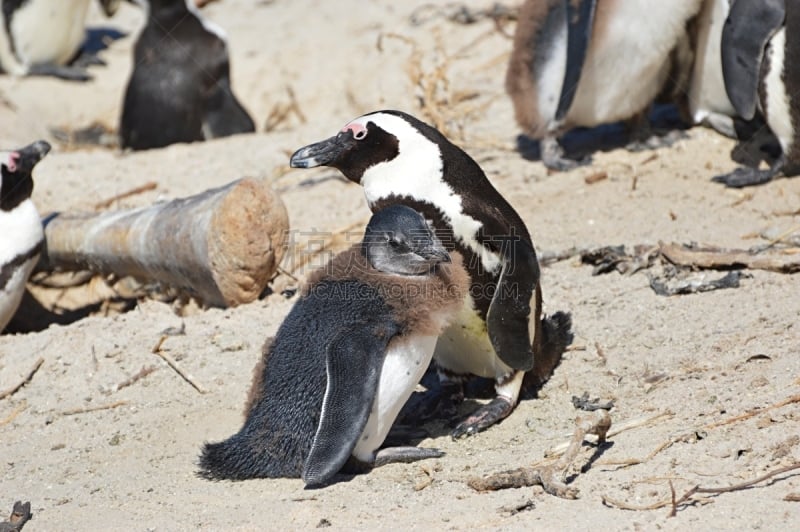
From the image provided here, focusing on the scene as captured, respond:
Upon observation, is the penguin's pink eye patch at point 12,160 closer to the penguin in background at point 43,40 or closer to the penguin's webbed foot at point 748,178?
the penguin's webbed foot at point 748,178

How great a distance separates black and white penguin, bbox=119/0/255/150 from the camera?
23.7ft

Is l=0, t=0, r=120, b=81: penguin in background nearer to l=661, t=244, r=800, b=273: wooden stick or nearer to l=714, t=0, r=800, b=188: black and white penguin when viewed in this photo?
l=714, t=0, r=800, b=188: black and white penguin

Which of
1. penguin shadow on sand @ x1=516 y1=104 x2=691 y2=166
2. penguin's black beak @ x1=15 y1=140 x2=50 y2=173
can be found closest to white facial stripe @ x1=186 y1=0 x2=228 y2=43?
penguin shadow on sand @ x1=516 y1=104 x2=691 y2=166

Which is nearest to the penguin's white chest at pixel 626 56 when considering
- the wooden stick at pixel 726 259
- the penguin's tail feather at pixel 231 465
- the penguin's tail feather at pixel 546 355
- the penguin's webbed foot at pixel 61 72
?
Result: the wooden stick at pixel 726 259

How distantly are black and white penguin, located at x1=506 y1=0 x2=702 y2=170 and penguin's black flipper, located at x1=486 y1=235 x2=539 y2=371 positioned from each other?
2288 millimetres

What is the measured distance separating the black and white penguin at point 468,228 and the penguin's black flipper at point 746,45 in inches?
82.1

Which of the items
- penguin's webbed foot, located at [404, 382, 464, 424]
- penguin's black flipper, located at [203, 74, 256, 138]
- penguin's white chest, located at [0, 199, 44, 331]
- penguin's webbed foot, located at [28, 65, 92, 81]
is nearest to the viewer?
penguin's webbed foot, located at [404, 382, 464, 424]

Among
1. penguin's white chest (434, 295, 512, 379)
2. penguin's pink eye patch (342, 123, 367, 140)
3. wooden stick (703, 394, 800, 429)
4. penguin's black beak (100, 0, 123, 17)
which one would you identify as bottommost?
penguin's black beak (100, 0, 123, 17)

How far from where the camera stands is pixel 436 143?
3320mm

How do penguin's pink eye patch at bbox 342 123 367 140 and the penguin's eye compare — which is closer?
the penguin's eye

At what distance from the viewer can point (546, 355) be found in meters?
3.54

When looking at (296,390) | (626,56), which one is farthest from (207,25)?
(296,390)

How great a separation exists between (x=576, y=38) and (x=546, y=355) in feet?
7.32

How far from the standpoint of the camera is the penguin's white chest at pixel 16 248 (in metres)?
4.66
